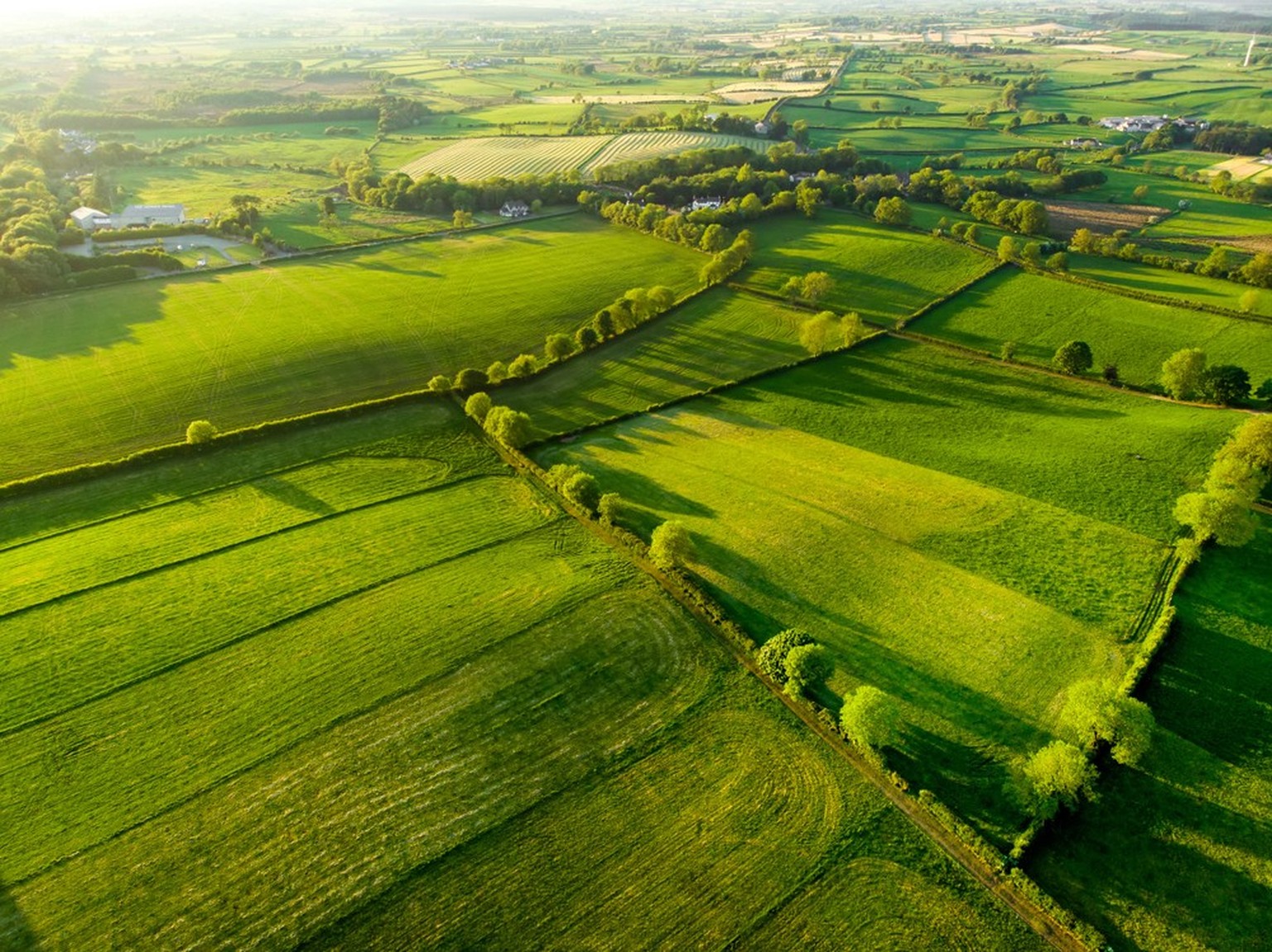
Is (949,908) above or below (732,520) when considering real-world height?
below

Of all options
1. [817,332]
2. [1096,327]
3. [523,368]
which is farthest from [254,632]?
[1096,327]

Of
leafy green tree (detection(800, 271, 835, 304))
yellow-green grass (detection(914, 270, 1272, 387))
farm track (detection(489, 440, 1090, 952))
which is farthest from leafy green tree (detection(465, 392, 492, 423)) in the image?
yellow-green grass (detection(914, 270, 1272, 387))

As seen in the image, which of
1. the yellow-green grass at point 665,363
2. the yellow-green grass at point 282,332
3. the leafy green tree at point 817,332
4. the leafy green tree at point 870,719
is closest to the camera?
the leafy green tree at point 870,719

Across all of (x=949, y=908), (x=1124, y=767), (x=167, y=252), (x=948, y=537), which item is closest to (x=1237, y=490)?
(x=948, y=537)

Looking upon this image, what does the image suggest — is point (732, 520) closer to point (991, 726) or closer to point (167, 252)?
point (991, 726)

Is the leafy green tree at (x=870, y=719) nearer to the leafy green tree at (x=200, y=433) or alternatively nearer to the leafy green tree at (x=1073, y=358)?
the leafy green tree at (x=1073, y=358)

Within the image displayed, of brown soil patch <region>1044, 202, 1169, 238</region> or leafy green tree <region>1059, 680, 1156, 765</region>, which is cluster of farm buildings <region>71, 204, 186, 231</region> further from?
brown soil patch <region>1044, 202, 1169, 238</region>

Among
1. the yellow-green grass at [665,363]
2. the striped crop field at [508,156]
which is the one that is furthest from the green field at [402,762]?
the striped crop field at [508,156]
